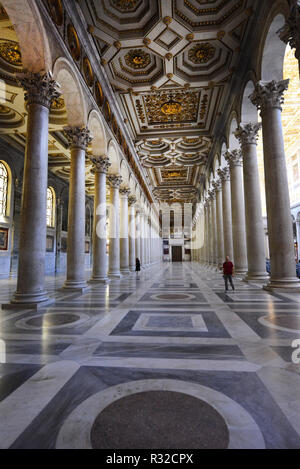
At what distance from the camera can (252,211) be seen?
33.7 ft

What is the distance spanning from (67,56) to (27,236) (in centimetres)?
582

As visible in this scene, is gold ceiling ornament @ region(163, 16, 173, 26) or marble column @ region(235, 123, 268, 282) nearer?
gold ceiling ornament @ region(163, 16, 173, 26)

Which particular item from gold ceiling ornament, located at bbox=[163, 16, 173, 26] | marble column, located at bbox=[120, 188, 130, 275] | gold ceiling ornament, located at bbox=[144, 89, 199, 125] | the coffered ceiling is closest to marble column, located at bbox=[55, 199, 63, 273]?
marble column, located at bbox=[120, 188, 130, 275]

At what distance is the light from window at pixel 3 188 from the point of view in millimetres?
15898

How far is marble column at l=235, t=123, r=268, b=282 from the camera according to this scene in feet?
32.6

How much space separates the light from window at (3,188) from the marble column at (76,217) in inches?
360

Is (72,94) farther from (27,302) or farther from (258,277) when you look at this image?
(258,277)

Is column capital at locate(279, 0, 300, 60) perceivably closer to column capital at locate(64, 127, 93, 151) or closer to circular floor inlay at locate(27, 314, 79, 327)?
column capital at locate(64, 127, 93, 151)

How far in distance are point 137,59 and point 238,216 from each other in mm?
8393

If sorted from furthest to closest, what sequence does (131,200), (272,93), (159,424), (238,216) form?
(131,200), (238,216), (272,93), (159,424)

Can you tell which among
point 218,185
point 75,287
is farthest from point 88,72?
point 218,185

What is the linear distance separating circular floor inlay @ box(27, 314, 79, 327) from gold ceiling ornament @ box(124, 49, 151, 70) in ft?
35.6

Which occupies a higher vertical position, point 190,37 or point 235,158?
point 190,37
